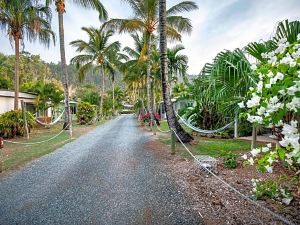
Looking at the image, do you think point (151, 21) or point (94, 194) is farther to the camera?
point (151, 21)

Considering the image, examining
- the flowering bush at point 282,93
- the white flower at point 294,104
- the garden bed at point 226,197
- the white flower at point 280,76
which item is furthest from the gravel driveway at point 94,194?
the white flower at point 280,76

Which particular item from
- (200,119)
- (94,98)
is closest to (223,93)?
(200,119)

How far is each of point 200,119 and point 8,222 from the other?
8.69 metres

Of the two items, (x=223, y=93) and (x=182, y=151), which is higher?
(x=223, y=93)

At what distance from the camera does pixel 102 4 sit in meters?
13.9

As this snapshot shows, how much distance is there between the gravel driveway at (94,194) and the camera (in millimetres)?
3018

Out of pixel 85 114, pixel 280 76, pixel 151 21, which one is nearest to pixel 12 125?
pixel 85 114

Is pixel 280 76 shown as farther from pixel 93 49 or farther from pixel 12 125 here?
pixel 93 49

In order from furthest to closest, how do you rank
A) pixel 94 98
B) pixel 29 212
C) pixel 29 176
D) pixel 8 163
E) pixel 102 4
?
pixel 94 98 → pixel 102 4 → pixel 8 163 → pixel 29 176 → pixel 29 212

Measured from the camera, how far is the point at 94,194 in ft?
12.5

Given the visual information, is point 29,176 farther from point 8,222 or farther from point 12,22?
point 12,22

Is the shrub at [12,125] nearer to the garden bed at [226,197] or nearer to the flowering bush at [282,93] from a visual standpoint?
the garden bed at [226,197]

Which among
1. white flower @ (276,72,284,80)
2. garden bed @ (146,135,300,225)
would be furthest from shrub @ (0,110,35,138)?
white flower @ (276,72,284,80)

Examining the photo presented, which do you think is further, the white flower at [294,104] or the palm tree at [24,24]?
the palm tree at [24,24]
